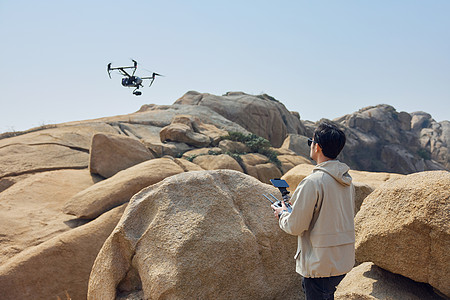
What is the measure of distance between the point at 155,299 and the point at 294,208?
2.34 meters

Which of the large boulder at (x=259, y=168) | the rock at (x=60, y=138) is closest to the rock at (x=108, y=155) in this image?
the rock at (x=60, y=138)

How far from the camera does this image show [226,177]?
5.39m

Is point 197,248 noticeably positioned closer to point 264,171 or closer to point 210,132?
point 264,171

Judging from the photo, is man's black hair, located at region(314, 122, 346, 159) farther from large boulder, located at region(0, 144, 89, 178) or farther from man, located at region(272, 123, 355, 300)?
large boulder, located at region(0, 144, 89, 178)

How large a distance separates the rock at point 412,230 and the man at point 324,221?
1408 mm

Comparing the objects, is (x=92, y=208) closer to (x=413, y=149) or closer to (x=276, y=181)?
(x=276, y=181)

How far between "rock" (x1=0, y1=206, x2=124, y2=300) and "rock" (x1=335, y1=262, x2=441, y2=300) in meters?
5.30

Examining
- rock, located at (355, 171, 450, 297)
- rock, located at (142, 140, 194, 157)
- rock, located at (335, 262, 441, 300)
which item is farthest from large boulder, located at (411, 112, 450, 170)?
rock, located at (355, 171, 450, 297)

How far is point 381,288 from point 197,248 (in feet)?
7.24

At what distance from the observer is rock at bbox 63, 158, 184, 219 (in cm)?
850

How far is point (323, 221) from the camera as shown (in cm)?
288

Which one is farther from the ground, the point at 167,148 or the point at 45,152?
the point at 45,152

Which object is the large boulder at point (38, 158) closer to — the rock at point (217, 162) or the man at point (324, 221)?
the rock at point (217, 162)

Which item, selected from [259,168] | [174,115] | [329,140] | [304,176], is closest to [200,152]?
[259,168]
